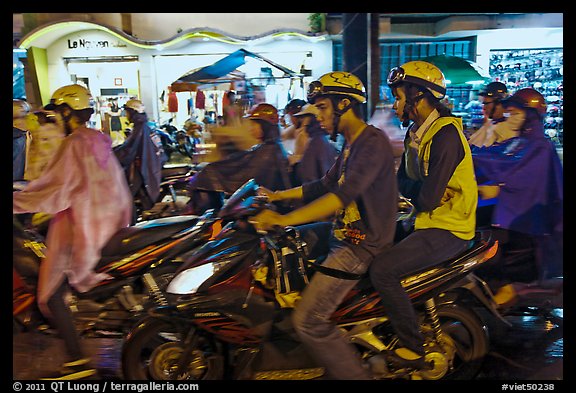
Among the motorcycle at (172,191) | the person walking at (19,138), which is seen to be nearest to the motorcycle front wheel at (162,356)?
the motorcycle at (172,191)

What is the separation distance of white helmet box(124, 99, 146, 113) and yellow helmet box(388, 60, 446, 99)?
4.93 ft

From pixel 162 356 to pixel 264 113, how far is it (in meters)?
1.59

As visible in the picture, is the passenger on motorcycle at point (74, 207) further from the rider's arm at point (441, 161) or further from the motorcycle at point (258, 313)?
the rider's arm at point (441, 161)

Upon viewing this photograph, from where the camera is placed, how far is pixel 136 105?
3.36 metres

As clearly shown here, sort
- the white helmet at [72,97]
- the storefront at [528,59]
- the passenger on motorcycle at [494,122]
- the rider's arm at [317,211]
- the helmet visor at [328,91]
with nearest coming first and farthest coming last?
the rider's arm at [317,211] < the helmet visor at [328,91] < the white helmet at [72,97] < the storefront at [528,59] < the passenger on motorcycle at [494,122]

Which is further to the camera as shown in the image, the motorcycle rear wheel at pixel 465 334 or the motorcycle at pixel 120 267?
the motorcycle at pixel 120 267

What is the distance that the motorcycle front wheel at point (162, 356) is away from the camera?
310 cm

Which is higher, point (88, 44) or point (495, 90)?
point (88, 44)

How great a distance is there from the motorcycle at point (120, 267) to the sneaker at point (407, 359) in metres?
1.28

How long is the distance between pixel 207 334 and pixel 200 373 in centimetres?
25

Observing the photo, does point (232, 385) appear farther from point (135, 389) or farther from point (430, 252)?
point (430, 252)

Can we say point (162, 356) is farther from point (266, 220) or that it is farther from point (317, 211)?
point (317, 211)

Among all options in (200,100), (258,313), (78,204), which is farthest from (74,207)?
(258,313)

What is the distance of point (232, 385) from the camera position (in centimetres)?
326
